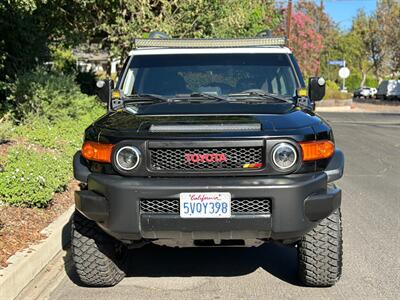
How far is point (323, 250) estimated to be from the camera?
14.2 feet

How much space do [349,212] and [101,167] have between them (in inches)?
160

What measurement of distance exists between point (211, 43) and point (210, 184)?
2.33 metres

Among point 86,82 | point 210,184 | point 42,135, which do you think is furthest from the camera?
point 86,82

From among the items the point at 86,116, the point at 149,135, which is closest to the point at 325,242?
the point at 149,135

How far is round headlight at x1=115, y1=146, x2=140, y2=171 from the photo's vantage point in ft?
13.3

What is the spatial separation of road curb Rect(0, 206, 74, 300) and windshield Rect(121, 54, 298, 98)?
1526 mm

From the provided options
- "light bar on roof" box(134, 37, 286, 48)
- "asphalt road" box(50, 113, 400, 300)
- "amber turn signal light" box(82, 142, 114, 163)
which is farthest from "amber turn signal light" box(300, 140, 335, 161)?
"light bar on roof" box(134, 37, 286, 48)

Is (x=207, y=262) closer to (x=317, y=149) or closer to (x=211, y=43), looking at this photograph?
(x=317, y=149)

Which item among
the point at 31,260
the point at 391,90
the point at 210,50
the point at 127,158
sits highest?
the point at 210,50

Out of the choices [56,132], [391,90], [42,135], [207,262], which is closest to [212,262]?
[207,262]

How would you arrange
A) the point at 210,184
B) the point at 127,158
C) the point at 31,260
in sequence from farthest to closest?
the point at 31,260, the point at 127,158, the point at 210,184

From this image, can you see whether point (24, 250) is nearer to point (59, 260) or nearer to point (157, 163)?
point (59, 260)

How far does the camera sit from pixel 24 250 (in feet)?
16.5

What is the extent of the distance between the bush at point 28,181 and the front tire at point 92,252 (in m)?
1.72
